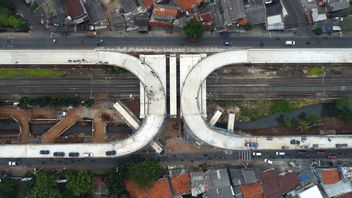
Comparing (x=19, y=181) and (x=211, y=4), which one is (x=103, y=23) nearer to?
(x=211, y=4)

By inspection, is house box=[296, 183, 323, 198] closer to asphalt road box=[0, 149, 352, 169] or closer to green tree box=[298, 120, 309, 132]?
asphalt road box=[0, 149, 352, 169]

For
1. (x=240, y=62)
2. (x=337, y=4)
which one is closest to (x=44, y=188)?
(x=240, y=62)

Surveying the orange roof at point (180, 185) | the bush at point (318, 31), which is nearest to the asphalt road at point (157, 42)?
the bush at point (318, 31)

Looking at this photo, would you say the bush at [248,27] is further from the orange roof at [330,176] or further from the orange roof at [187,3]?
the orange roof at [330,176]

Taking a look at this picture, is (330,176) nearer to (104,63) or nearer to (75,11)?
(104,63)

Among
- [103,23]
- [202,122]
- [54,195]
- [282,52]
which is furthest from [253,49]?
[54,195]

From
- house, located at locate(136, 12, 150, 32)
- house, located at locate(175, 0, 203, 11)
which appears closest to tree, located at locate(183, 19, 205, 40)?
house, located at locate(175, 0, 203, 11)
